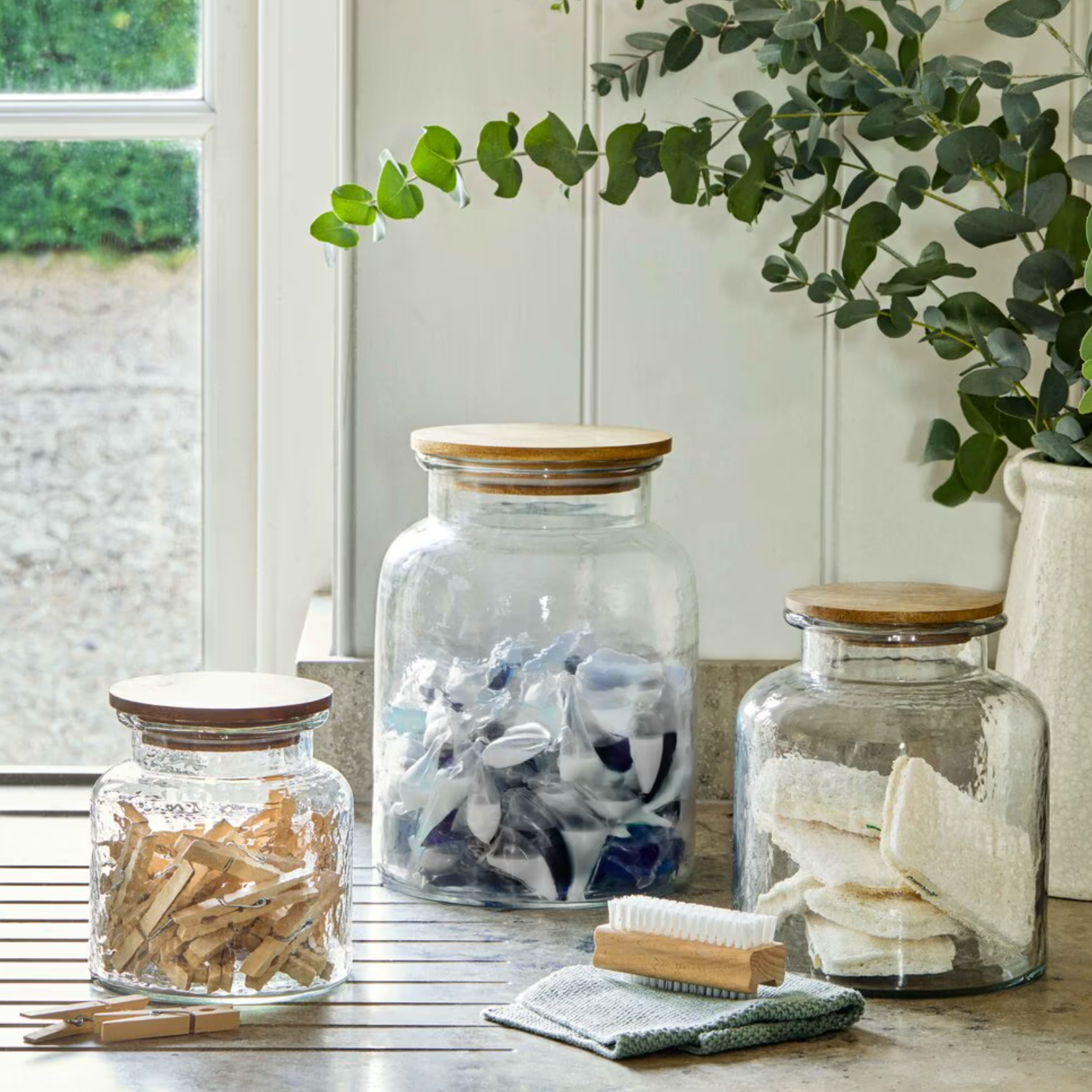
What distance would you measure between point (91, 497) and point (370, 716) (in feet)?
1.34

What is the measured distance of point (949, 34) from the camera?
1.23 m

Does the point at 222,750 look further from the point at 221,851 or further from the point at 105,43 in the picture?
the point at 105,43

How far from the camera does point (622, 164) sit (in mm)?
1161

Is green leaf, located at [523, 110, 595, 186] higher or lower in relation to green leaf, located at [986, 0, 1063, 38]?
lower

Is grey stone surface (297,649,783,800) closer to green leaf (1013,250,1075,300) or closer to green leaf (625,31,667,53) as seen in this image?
green leaf (1013,250,1075,300)

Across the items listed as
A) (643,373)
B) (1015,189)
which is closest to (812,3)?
(1015,189)

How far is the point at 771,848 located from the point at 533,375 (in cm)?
46

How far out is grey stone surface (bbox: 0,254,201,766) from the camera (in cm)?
148

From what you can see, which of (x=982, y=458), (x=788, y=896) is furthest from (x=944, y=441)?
(x=788, y=896)

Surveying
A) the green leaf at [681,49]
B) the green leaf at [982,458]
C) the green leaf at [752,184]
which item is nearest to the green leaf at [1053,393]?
the green leaf at [982,458]

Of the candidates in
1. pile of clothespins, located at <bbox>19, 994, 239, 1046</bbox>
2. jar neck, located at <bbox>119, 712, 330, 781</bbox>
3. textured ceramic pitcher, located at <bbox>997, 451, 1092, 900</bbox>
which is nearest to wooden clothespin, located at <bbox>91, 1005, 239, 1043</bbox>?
pile of clothespins, located at <bbox>19, 994, 239, 1046</bbox>

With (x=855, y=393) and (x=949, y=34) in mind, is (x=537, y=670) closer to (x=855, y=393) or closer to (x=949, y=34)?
(x=855, y=393)

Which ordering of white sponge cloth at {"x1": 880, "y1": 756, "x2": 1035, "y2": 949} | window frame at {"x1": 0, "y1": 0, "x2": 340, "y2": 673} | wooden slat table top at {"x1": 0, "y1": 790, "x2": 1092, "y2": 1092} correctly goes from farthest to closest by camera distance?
window frame at {"x1": 0, "y1": 0, "x2": 340, "y2": 673} → white sponge cloth at {"x1": 880, "y1": 756, "x2": 1035, "y2": 949} → wooden slat table top at {"x1": 0, "y1": 790, "x2": 1092, "y2": 1092}

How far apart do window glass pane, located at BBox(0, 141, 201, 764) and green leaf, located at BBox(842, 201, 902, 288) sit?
0.59 m
